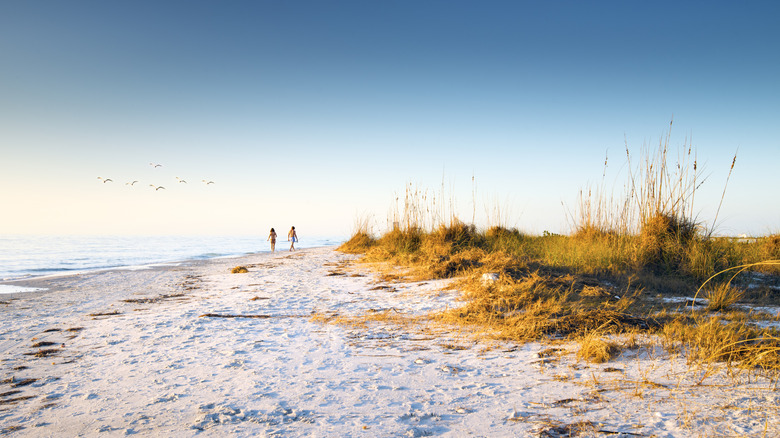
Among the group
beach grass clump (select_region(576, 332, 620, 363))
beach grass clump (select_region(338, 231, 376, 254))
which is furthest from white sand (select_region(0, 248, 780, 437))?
beach grass clump (select_region(338, 231, 376, 254))

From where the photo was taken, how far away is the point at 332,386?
107 inches

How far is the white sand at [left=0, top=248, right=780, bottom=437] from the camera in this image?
2129 mm

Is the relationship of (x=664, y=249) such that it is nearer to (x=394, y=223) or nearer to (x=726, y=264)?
(x=726, y=264)

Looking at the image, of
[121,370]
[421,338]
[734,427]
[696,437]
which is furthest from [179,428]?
[734,427]

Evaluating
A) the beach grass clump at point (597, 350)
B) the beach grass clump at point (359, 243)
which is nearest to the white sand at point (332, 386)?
the beach grass clump at point (597, 350)

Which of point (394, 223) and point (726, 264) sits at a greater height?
point (394, 223)

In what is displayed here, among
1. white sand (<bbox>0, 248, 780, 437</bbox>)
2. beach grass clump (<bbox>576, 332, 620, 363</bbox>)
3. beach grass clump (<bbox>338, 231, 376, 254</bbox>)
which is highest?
beach grass clump (<bbox>338, 231, 376, 254</bbox>)

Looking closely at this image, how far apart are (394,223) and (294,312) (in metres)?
7.31

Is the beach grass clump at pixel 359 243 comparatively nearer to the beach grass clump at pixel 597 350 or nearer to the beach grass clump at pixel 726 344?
the beach grass clump at pixel 597 350

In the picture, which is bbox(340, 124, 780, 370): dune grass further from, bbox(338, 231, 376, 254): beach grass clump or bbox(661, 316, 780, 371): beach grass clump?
bbox(338, 231, 376, 254): beach grass clump

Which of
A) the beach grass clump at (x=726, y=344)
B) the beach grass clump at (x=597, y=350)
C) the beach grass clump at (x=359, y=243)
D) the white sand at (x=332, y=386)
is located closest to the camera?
the white sand at (x=332, y=386)

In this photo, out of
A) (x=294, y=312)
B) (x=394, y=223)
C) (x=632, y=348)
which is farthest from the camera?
(x=394, y=223)

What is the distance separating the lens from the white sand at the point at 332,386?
213cm

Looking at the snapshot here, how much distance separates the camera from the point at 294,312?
4996mm
